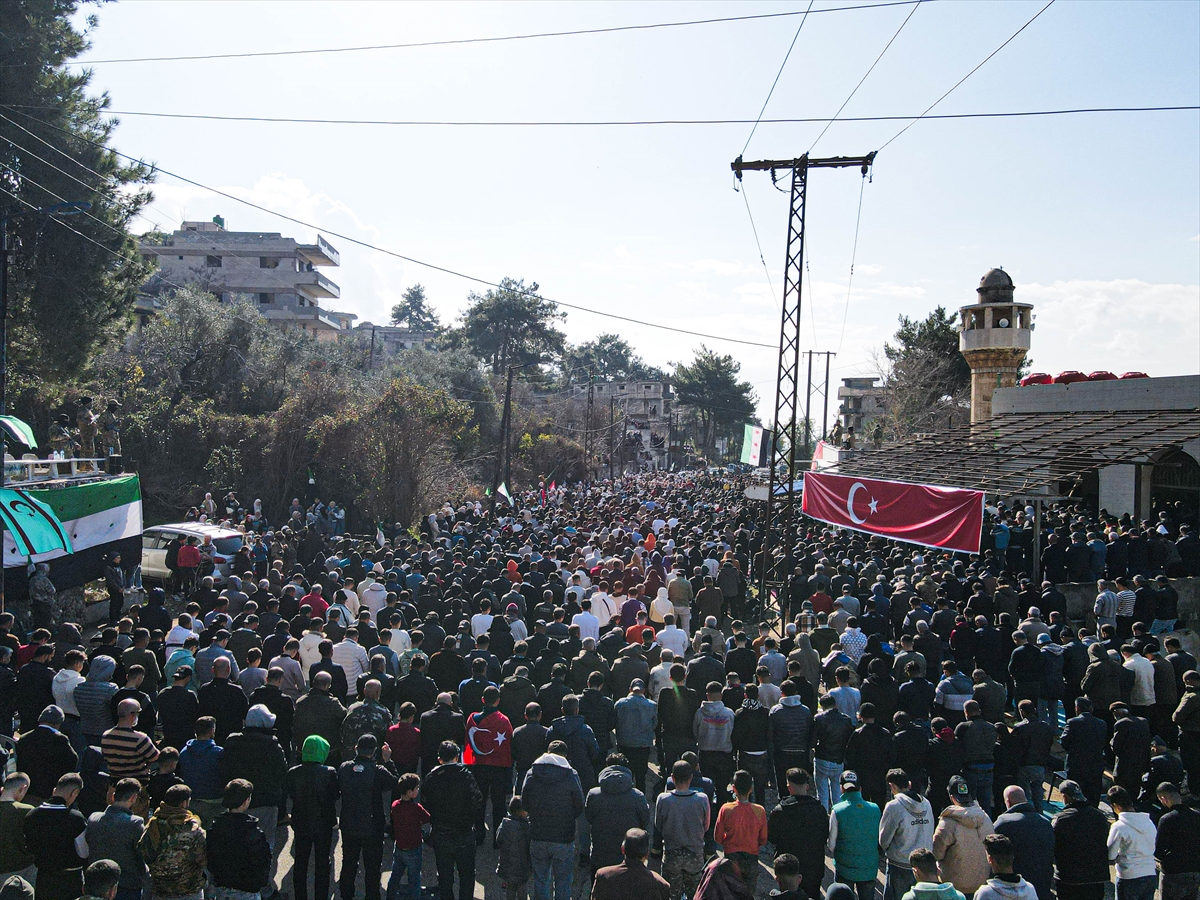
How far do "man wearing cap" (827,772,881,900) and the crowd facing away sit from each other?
0.06 ft

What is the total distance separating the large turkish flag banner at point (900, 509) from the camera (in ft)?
38.3

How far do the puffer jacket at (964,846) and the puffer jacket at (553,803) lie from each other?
2.50 metres

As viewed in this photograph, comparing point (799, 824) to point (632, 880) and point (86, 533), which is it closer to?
point (632, 880)

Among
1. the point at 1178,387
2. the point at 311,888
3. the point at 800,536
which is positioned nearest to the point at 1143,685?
the point at 311,888

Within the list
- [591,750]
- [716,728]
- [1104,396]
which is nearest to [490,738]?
[591,750]

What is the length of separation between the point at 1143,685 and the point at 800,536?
12015 millimetres

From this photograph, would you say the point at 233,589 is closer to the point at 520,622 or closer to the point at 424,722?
the point at 520,622

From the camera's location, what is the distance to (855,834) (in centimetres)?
586

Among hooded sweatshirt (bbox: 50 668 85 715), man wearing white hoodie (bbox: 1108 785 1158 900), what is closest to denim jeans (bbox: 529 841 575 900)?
man wearing white hoodie (bbox: 1108 785 1158 900)

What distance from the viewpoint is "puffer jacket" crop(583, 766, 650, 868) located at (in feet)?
19.3

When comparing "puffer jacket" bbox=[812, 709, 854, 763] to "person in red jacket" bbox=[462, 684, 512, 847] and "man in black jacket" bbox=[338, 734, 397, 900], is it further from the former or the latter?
"man in black jacket" bbox=[338, 734, 397, 900]

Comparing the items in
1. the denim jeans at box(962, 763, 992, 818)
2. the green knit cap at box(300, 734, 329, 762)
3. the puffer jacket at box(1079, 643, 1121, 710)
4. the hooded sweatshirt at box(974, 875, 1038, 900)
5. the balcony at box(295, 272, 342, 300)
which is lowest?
the denim jeans at box(962, 763, 992, 818)

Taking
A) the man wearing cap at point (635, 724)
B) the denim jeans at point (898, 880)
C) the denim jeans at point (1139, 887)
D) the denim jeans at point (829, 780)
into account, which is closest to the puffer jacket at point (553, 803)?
the man wearing cap at point (635, 724)

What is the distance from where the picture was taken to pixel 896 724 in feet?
23.9
